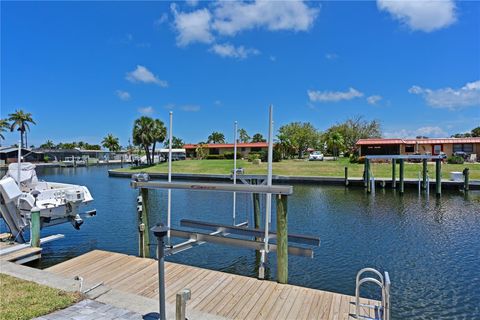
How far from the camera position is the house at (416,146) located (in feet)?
130

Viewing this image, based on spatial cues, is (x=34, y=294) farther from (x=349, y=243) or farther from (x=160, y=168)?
(x=160, y=168)

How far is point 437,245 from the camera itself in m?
9.94

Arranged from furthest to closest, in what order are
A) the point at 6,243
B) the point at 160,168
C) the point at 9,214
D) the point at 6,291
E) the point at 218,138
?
the point at 218,138 → the point at 160,168 → the point at 9,214 → the point at 6,243 → the point at 6,291

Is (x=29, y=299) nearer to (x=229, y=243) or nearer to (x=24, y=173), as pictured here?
(x=229, y=243)

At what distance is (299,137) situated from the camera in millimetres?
55812

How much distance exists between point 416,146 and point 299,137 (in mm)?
19729

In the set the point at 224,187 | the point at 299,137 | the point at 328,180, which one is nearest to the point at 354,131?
the point at 299,137

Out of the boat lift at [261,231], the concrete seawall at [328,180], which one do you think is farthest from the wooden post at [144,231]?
the concrete seawall at [328,180]

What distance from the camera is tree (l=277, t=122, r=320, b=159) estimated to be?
49987 millimetres

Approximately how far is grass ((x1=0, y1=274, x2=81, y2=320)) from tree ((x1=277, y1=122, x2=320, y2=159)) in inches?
1741

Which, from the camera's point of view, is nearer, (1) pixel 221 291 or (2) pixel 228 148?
(1) pixel 221 291

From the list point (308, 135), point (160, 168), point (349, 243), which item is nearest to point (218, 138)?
point (308, 135)

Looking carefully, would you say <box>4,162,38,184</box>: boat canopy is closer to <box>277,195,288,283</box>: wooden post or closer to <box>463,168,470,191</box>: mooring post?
<box>277,195,288,283</box>: wooden post

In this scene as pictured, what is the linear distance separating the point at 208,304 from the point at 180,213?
1106 centimetres
